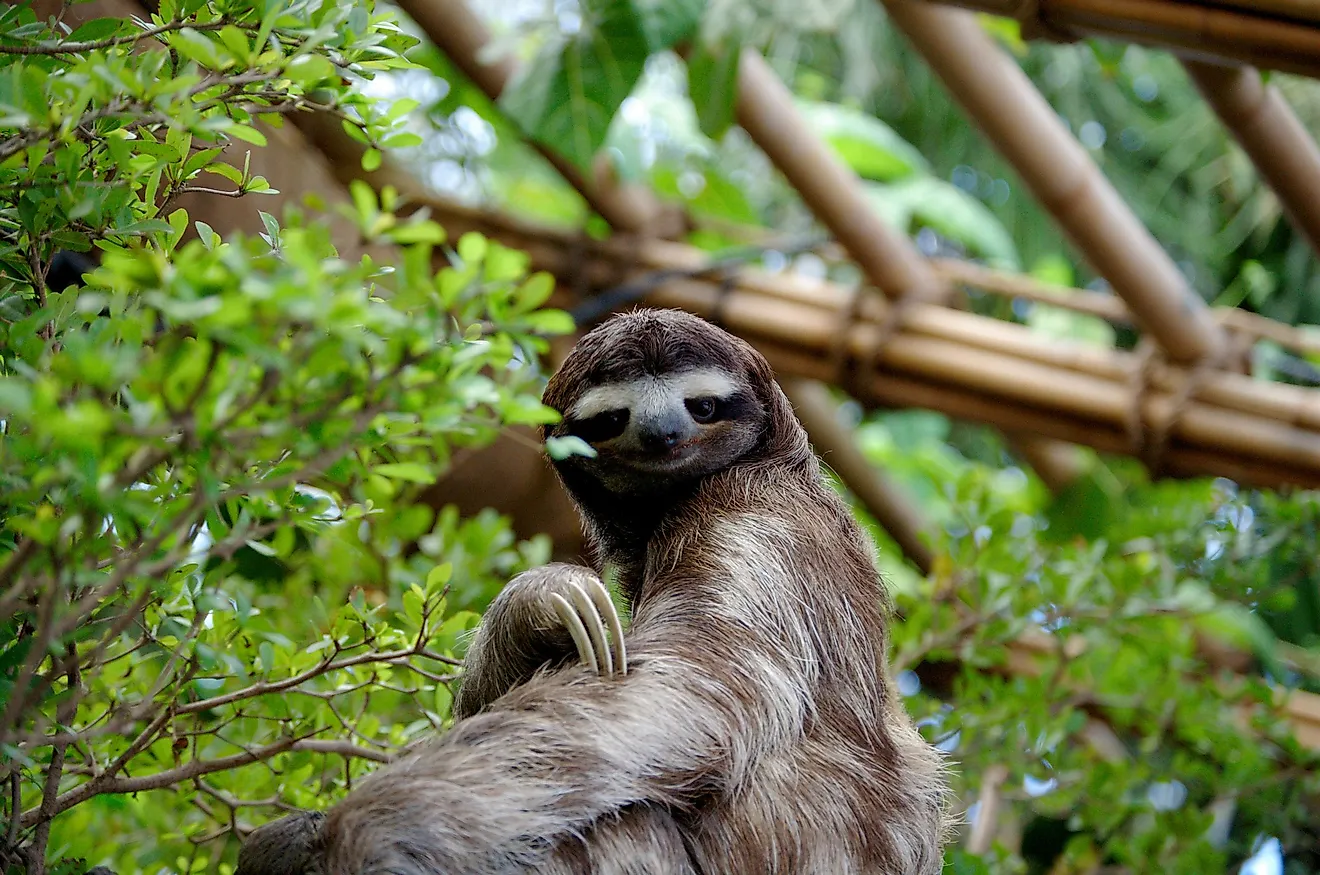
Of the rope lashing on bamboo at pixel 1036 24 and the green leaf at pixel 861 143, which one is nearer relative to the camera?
the rope lashing on bamboo at pixel 1036 24

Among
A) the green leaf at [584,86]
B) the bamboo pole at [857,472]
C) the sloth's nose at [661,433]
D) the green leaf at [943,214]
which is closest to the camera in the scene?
the sloth's nose at [661,433]

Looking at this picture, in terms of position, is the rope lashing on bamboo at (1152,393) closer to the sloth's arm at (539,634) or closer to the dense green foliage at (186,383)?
the sloth's arm at (539,634)

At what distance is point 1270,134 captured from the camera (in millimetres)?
4672

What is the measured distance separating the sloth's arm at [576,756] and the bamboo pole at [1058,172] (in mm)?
3594

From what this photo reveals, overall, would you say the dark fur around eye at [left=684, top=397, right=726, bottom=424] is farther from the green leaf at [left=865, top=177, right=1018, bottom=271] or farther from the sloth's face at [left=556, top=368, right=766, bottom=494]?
the green leaf at [left=865, top=177, right=1018, bottom=271]

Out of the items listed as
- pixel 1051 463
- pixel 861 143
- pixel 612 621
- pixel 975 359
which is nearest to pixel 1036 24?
pixel 975 359

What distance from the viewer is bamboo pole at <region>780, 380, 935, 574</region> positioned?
725 centimetres

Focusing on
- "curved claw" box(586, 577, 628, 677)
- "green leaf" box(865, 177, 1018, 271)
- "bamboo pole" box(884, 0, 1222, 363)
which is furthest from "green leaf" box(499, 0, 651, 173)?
"green leaf" box(865, 177, 1018, 271)

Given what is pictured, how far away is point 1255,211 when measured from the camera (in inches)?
465

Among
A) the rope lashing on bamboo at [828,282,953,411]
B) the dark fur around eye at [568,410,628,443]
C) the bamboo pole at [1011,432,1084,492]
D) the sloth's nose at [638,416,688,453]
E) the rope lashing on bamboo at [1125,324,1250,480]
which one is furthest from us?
the bamboo pole at [1011,432,1084,492]

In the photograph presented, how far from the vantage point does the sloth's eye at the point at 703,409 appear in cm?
305

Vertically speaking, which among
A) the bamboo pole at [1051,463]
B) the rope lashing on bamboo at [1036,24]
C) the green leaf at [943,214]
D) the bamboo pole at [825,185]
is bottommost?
the bamboo pole at [1051,463]

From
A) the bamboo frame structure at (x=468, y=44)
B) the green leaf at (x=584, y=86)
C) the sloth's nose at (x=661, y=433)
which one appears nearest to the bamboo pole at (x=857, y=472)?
the bamboo frame structure at (x=468, y=44)

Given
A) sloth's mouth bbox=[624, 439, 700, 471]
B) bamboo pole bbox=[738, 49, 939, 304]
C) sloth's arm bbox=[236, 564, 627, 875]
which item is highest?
sloth's mouth bbox=[624, 439, 700, 471]
